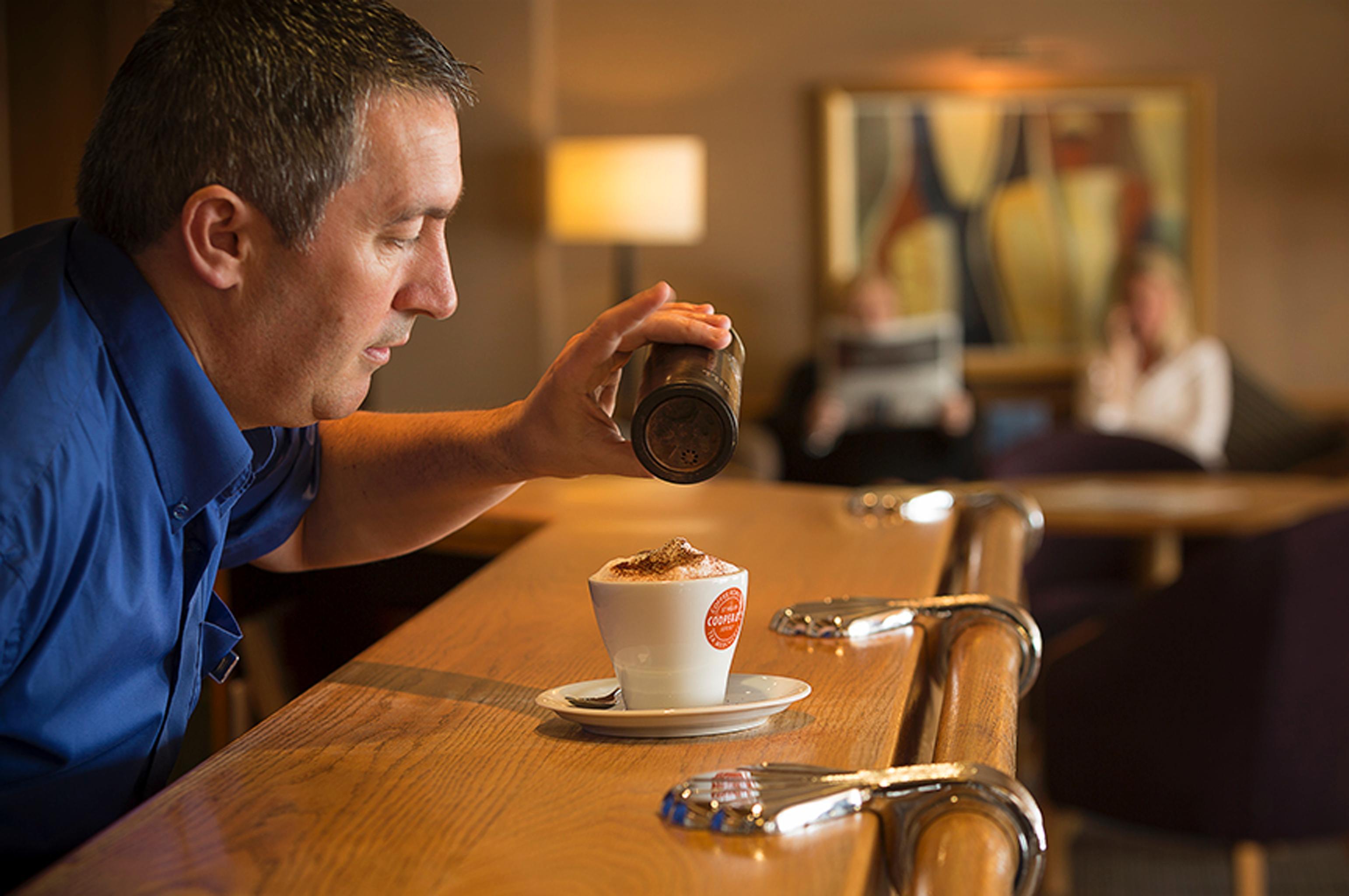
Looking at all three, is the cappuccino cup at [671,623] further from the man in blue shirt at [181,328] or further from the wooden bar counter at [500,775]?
the man in blue shirt at [181,328]

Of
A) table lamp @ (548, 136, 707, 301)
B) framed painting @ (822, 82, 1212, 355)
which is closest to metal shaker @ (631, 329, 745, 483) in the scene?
table lamp @ (548, 136, 707, 301)

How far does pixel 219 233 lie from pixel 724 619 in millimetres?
423

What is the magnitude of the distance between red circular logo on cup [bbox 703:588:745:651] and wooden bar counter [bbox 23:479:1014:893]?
6cm

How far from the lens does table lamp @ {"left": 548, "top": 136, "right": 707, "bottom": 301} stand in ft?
17.0

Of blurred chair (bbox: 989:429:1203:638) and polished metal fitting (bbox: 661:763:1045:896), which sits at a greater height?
polished metal fitting (bbox: 661:763:1045:896)

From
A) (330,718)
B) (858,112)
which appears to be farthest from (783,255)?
(330,718)

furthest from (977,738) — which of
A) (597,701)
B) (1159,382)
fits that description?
(1159,382)

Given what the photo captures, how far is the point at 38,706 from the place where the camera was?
0.79 meters

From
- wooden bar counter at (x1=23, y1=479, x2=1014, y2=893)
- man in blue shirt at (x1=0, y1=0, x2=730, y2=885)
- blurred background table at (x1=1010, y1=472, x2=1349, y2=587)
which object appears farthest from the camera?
blurred background table at (x1=1010, y1=472, x2=1349, y2=587)

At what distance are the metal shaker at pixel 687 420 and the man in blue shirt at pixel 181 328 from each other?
4cm

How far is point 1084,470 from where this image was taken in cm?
362

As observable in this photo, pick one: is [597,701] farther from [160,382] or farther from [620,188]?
[620,188]

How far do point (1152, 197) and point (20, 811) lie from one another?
235 inches

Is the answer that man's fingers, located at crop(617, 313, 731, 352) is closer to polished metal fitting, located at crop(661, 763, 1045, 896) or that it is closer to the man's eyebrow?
the man's eyebrow
